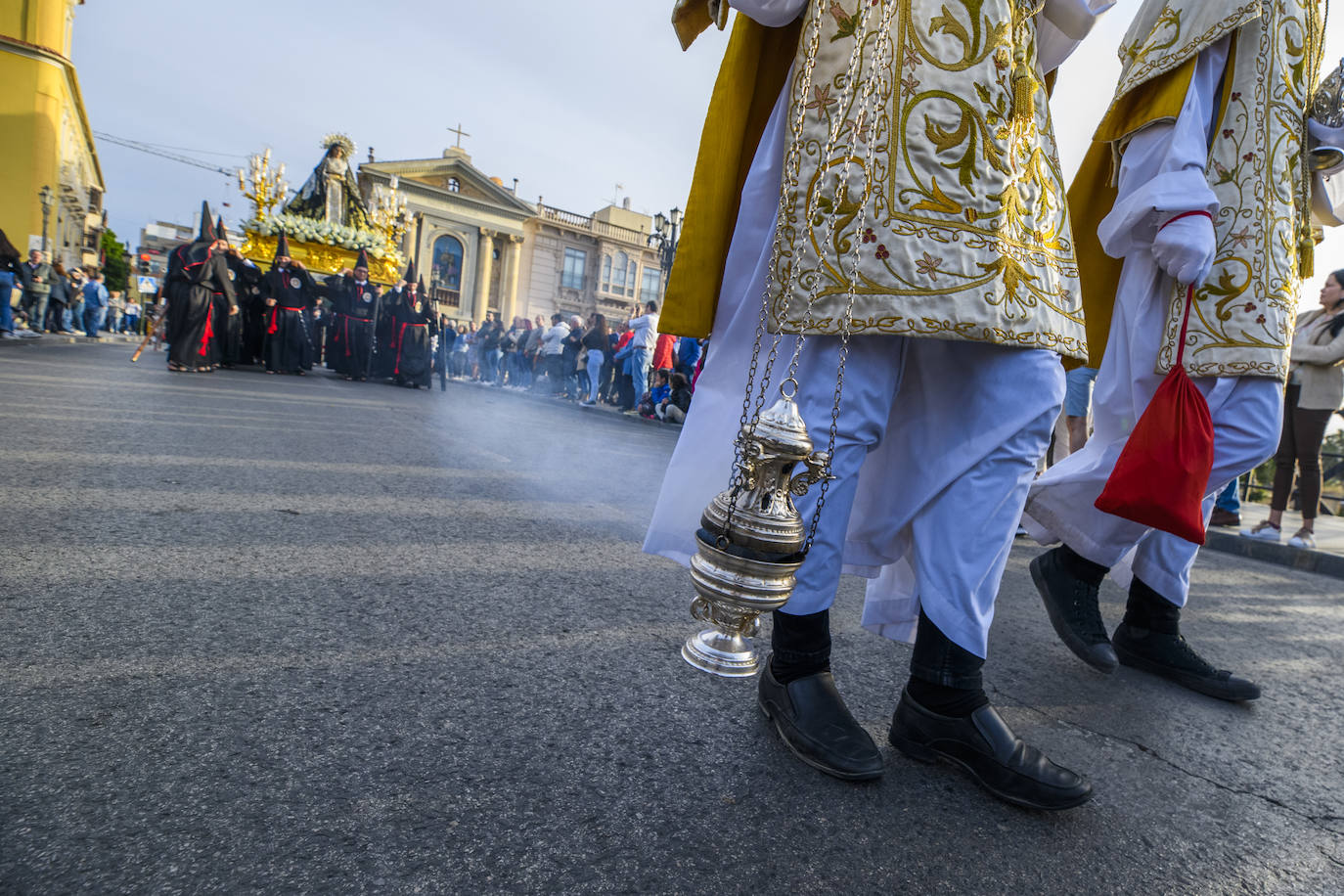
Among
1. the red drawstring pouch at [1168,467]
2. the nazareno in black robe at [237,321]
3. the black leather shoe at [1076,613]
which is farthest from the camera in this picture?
the nazareno in black robe at [237,321]

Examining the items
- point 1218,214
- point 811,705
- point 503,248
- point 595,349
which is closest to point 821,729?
point 811,705

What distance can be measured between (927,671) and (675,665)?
1.96 ft

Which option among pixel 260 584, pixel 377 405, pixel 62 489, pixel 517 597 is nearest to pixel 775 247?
pixel 517 597

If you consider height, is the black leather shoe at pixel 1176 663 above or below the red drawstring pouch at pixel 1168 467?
below

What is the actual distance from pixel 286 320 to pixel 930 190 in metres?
12.7

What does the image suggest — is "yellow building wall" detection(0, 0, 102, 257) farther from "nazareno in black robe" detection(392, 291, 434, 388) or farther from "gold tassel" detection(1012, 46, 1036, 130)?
"gold tassel" detection(1012, 46, 1036, 130)

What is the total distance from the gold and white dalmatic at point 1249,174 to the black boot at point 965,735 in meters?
1.29

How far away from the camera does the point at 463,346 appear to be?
2395cm

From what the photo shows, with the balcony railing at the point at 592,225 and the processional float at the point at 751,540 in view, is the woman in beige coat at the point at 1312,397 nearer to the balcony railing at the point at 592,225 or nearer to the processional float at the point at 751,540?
the processional float at the point at 751,540

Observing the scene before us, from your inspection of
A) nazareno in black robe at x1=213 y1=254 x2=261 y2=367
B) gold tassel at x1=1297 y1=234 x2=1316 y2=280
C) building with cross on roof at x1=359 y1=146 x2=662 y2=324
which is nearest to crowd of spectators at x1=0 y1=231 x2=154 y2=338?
nazareno in black robe at x1=213 y1=254 x2=261 y2=367

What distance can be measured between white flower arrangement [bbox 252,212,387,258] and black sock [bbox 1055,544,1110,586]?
15.8 m

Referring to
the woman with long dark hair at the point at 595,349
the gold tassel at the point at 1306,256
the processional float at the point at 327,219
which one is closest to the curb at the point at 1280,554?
the gold tassel at the point at 1306,256

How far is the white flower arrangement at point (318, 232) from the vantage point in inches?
586

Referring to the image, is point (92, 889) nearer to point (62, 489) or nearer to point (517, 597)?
point (517, 597)
